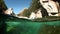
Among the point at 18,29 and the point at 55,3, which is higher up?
the point at 55,3

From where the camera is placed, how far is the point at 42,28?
64.7 ft

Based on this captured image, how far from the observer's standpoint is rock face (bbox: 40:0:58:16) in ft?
67.1

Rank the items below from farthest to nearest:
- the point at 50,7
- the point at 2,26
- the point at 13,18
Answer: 1. the point at 50,7
2. the point at 2,26
3. the point at 13,18

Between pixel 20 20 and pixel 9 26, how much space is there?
264 cm

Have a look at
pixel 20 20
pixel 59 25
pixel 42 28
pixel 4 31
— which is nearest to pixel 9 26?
pixel 4 31

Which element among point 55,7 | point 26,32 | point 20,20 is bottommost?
point 26,32

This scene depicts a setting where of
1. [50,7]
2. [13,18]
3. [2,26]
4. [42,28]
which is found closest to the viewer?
[13,18]

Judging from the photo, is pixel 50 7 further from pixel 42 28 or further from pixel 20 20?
pixel 20 20

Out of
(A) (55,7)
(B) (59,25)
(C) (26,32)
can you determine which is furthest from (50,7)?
(C) (26,32)

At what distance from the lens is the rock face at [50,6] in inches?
805

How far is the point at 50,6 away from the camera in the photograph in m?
21.1

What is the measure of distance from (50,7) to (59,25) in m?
3.38

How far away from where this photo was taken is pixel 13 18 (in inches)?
568

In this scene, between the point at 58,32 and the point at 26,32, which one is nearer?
the point at 58,32
